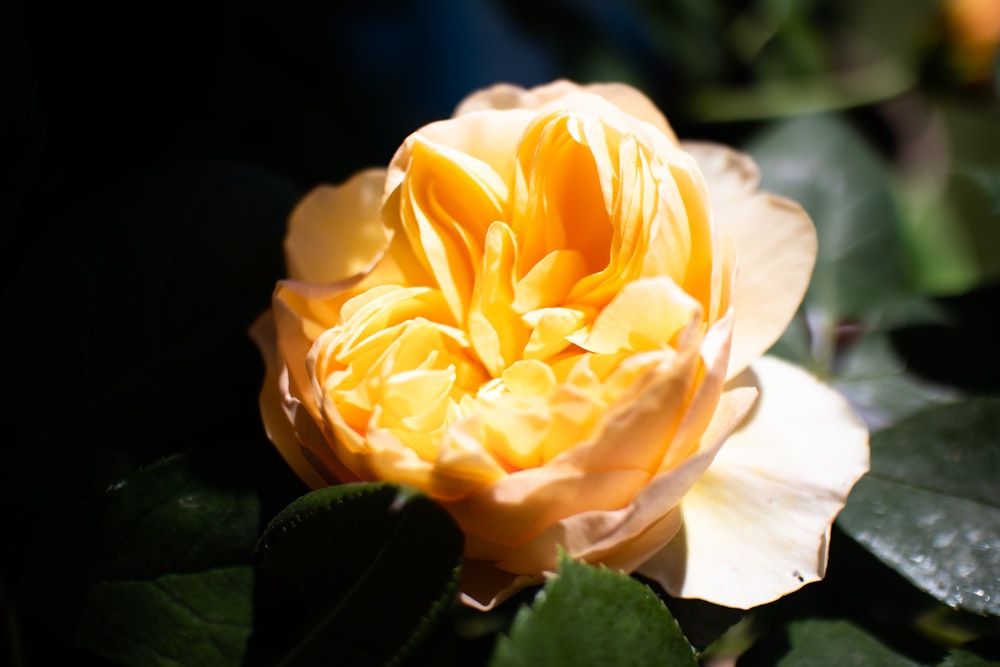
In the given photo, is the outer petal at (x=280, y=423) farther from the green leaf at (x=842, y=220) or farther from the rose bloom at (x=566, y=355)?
the green leaf at (x=842, y=220)

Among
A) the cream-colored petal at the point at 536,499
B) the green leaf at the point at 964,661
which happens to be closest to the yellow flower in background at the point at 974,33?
the green leaf at the point at 964,661

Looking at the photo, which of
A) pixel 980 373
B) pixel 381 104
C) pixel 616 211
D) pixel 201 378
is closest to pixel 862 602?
pixel 980 373

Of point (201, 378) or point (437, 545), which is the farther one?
point (201, 378)

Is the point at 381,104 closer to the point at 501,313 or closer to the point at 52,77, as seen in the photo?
the point at 52,77

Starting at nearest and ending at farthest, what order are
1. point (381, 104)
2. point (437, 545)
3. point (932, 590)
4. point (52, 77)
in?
point (437, 545) → point (932, 590) → point (52, 77) → point (381, 104)

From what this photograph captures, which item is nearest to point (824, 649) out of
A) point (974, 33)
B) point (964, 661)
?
point (964, 661)

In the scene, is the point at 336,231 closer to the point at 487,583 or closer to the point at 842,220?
the point at 487,583
